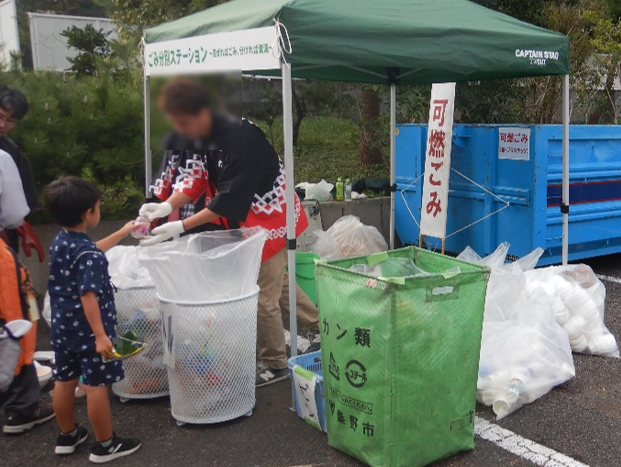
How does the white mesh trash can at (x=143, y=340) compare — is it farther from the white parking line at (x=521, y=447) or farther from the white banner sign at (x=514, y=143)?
the white banner sign at (x=514, y=143)

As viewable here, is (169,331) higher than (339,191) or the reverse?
the reverse

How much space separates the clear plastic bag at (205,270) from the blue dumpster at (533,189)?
3131 mm

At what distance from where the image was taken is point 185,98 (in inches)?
135

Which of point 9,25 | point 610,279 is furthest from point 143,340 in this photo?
point 9,25

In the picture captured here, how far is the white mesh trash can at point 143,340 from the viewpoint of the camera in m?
3.53

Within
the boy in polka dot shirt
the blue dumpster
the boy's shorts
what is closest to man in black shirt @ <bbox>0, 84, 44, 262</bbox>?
the boy in polka dot shirt

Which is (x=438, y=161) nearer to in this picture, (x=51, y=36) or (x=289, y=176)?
(x=289, y=176)

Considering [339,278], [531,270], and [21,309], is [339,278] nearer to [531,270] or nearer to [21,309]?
[21,309]

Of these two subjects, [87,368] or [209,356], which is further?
[209,356]

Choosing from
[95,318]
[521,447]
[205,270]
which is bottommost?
[521,447]

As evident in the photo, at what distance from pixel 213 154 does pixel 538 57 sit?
2550 millimetres

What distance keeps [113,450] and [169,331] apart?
0.61m

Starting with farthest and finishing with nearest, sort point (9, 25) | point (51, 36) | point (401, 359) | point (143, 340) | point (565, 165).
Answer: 1. point (51, 36)
2. point (9, 25)
3. point (565, 165)
4. point (143, 340)
5. point (401, 359)

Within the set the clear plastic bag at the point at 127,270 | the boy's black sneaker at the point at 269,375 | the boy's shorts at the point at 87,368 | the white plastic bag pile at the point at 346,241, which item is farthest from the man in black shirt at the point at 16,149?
the white plastic bag pile at the point at 346,241
